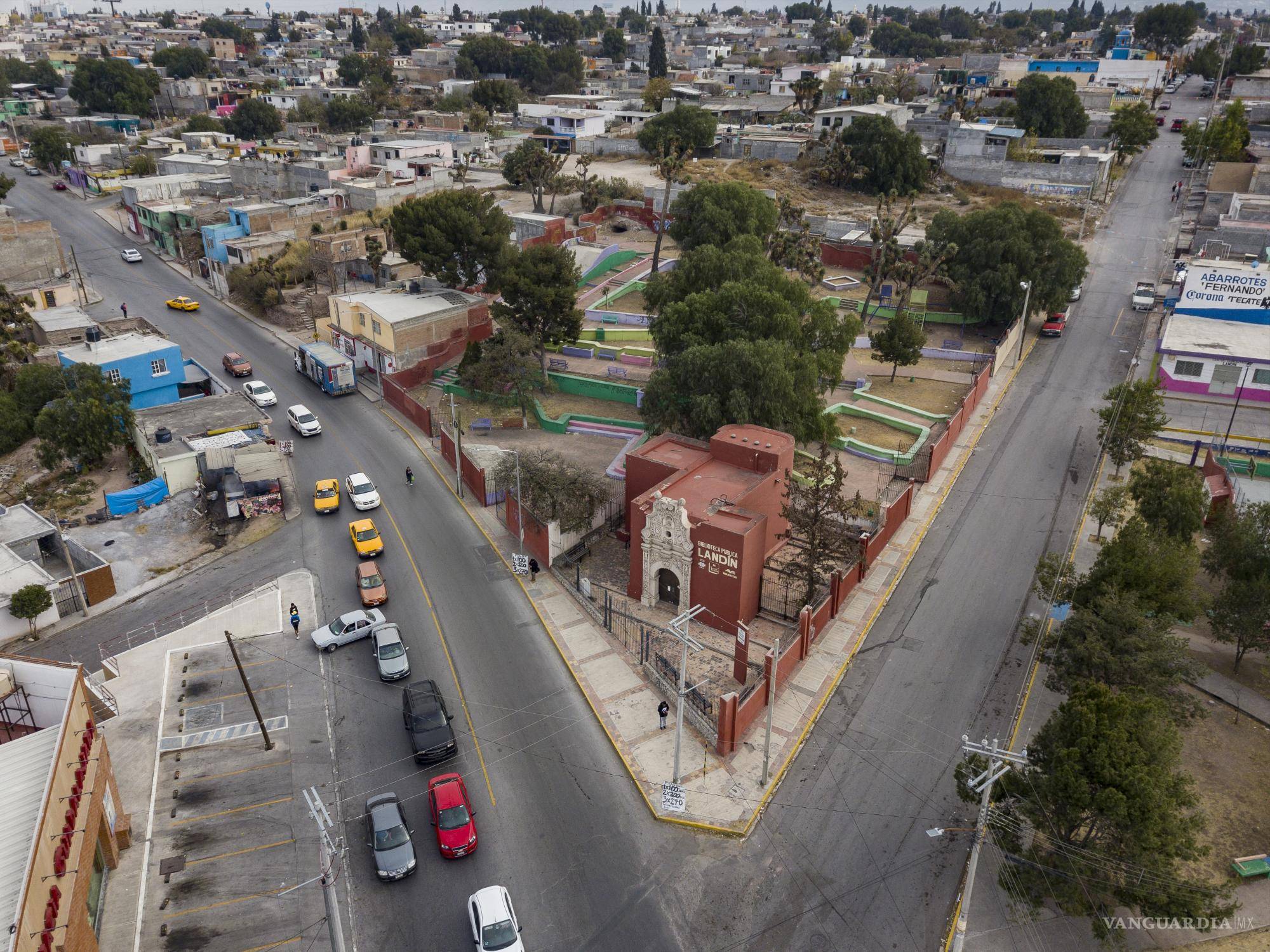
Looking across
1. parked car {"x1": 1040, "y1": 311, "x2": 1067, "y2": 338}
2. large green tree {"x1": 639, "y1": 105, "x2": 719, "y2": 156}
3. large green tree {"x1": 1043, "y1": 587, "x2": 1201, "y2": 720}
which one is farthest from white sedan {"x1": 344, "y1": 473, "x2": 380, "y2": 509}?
large green tree {"x1": 639, "y1": 105, "x2": 719, "y2": 156}

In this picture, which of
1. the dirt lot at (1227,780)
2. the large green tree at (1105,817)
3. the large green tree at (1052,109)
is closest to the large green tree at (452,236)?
the large green tree at (1105,817)

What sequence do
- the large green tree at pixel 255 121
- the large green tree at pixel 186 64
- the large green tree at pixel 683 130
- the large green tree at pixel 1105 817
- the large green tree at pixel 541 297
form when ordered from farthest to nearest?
the large green tree at pixel 186 64 < the large green tree at pixel 255 121 < the large green tree at pixel 683 130 < the large green tree at pixel 541 297 < the large green tree at pixel 1105 817

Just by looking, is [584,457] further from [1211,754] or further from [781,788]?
[1211,754]

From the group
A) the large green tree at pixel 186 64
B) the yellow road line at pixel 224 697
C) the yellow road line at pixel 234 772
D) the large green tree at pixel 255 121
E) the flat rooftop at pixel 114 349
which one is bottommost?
the yellow road line at pixel 224 697

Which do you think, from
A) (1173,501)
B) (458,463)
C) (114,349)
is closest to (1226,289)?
(1173,501)

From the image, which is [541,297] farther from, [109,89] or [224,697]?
[109,89]

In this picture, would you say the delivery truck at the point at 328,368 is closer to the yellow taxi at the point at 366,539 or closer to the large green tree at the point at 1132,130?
the yellow taxi at the point at 366,539

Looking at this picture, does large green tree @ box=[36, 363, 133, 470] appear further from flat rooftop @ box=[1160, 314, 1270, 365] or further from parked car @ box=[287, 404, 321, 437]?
flat rooftop @ box=[1160, 314, 1270, 365]
